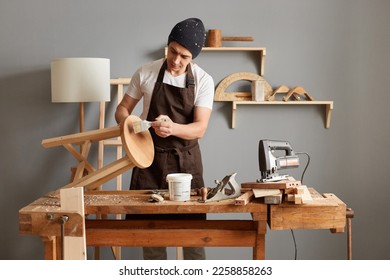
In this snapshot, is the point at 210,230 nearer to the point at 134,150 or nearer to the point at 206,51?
the point at 134,150

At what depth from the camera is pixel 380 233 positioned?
4.79 metres

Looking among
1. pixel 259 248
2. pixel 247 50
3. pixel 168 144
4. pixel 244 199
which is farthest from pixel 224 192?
pixel 247 50

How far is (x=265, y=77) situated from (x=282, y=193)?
1867 mm

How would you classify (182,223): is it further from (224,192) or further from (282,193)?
(282,193)

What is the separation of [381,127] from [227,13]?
4.71 ft

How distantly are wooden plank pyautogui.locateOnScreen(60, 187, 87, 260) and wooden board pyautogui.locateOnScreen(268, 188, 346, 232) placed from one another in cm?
93

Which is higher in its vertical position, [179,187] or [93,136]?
[93,136]

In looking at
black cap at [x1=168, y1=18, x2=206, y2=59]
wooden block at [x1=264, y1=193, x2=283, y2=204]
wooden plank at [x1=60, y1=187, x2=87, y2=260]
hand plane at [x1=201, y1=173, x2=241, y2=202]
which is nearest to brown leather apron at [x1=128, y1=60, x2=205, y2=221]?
black cap at [x1=168, y1=18, x2=206, y2=59]

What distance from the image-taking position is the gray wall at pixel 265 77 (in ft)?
15.3

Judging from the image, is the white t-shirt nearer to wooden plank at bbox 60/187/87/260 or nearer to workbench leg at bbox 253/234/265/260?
workbench leg at bbox 253/234/265/260

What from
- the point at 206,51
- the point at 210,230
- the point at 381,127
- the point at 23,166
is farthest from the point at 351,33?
the point at 23,166

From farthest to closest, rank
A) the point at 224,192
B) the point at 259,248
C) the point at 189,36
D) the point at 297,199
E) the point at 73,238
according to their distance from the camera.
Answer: the point at 189,36, the point at 224,192, the point at 259,248, the point at 297,199, the point at 73,238

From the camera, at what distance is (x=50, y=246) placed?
2.92 m

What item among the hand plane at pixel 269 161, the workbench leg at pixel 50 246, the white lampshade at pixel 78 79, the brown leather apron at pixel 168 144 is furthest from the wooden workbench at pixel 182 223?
the white lampshade at pixel 78 79
